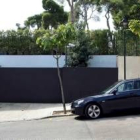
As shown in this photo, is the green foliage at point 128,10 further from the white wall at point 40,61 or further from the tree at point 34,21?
the tree at point 34,21

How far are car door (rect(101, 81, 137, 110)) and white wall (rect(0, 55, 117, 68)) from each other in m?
10.7

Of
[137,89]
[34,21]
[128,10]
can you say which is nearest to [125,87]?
[137,89]

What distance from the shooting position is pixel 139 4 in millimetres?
35031

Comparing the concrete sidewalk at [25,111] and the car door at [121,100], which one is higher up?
the car door at [121,100]

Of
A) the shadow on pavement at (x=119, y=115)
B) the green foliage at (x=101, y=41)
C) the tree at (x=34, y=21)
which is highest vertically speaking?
the tree at (x=34, y=21)

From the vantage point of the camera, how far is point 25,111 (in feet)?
61.0

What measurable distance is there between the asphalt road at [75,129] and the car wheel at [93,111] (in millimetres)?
285

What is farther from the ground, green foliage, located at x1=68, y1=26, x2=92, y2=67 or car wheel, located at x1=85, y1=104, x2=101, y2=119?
green foliage, located at x1=68, y1=26, x2=92, y2=67

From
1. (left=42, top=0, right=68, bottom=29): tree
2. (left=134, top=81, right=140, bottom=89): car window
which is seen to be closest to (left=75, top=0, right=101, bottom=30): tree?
(left=42, top=0, right=68, bottom=29): tree

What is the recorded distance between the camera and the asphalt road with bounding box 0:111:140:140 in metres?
11.2

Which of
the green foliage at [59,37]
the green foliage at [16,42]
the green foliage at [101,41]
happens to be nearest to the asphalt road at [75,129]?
the green foliage at [59,37]

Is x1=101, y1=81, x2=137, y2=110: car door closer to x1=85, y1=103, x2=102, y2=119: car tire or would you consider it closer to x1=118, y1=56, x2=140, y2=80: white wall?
x1=85, y1=103, x2=102, y2=119: car tire

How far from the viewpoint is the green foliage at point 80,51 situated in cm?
2533

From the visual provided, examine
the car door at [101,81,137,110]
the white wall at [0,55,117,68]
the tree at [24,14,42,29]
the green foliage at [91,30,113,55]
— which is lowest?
the car door at [101,81,137,110]
